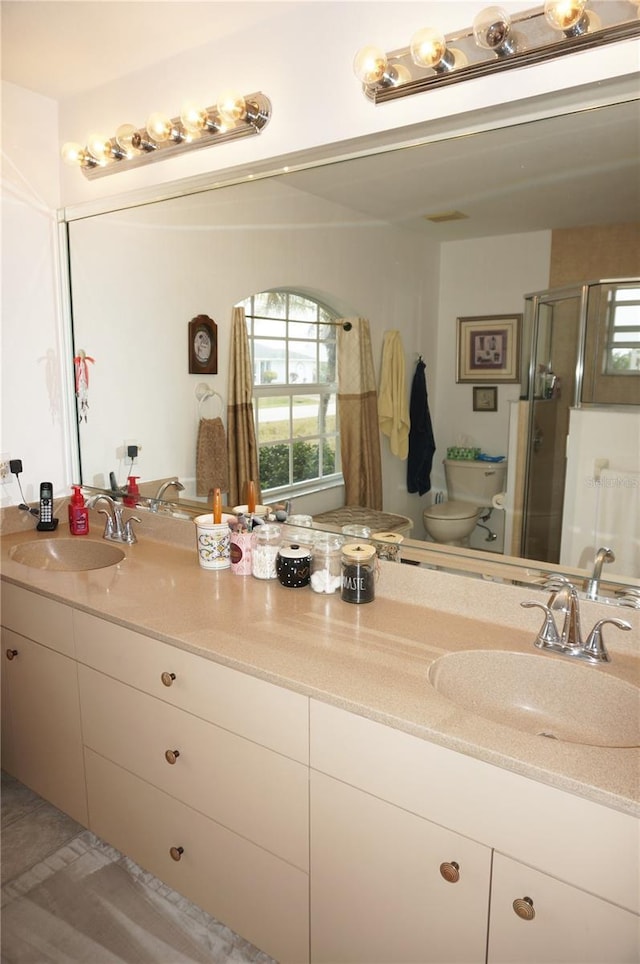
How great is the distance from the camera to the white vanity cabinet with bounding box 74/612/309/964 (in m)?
1.38

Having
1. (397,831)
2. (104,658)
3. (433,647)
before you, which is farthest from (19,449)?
(397,831)

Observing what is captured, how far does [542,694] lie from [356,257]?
1175mm

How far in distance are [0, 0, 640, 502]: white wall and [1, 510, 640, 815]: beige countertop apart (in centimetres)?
71

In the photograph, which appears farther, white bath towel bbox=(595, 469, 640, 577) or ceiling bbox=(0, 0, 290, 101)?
ceiling bbox=(0, 0, 290, 101)

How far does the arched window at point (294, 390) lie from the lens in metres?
1.82

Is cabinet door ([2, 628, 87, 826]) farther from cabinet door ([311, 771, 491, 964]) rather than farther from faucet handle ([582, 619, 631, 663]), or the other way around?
faucet handle ([582, 619, 631, 663])

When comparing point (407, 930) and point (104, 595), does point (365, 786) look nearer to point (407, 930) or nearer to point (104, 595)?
point (407, 930)

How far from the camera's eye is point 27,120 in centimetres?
227

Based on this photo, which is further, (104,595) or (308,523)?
(308,523)

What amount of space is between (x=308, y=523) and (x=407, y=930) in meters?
1.05

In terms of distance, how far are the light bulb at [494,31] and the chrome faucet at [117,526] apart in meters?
1.79

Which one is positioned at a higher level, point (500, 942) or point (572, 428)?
point (572, 428)

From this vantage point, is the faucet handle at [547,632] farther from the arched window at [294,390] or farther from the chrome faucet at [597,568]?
the arched window at [294,390]

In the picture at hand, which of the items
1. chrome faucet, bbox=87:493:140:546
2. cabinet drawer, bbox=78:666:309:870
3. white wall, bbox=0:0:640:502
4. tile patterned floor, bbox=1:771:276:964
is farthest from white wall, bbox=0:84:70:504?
tile patterned floor, bbox=1:771:276:964
